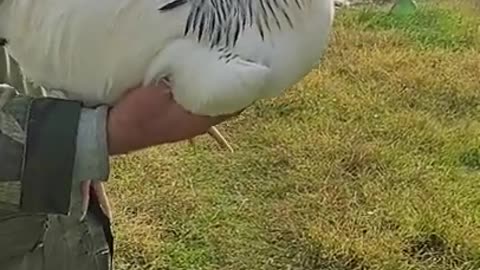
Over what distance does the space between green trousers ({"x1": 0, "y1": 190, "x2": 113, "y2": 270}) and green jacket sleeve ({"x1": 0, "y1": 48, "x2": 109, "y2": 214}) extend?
0.14 m

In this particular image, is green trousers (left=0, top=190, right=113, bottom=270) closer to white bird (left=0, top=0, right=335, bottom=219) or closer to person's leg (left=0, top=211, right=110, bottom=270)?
person's leg (left=0, top=211, right=110, bottom=270)

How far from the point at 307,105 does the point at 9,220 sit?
214 centimetres

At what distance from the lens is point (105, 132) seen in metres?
1.05

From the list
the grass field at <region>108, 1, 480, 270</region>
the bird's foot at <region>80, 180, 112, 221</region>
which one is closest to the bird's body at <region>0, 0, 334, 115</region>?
the bird's foot at <region>80, 180, 112, 221</region>

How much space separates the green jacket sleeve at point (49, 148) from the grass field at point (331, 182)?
142cm

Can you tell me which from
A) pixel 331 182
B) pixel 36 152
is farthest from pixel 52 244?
pixel 331 182

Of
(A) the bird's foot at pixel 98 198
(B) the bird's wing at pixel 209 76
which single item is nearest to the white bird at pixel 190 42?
(B) the bird's wing at pixel 209 76

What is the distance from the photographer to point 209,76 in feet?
3.25

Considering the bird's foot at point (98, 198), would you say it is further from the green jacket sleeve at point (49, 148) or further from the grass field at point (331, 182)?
the grass field at point (331, 182)

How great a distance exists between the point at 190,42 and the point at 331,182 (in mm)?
1825

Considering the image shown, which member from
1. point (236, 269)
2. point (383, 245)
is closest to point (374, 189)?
point (383, 245)

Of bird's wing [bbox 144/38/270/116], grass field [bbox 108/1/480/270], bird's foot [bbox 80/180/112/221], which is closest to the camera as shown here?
bird's wing [bbox 144/38/270/116]

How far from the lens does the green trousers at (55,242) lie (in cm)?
122

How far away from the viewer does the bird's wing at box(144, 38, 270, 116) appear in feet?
3.23
